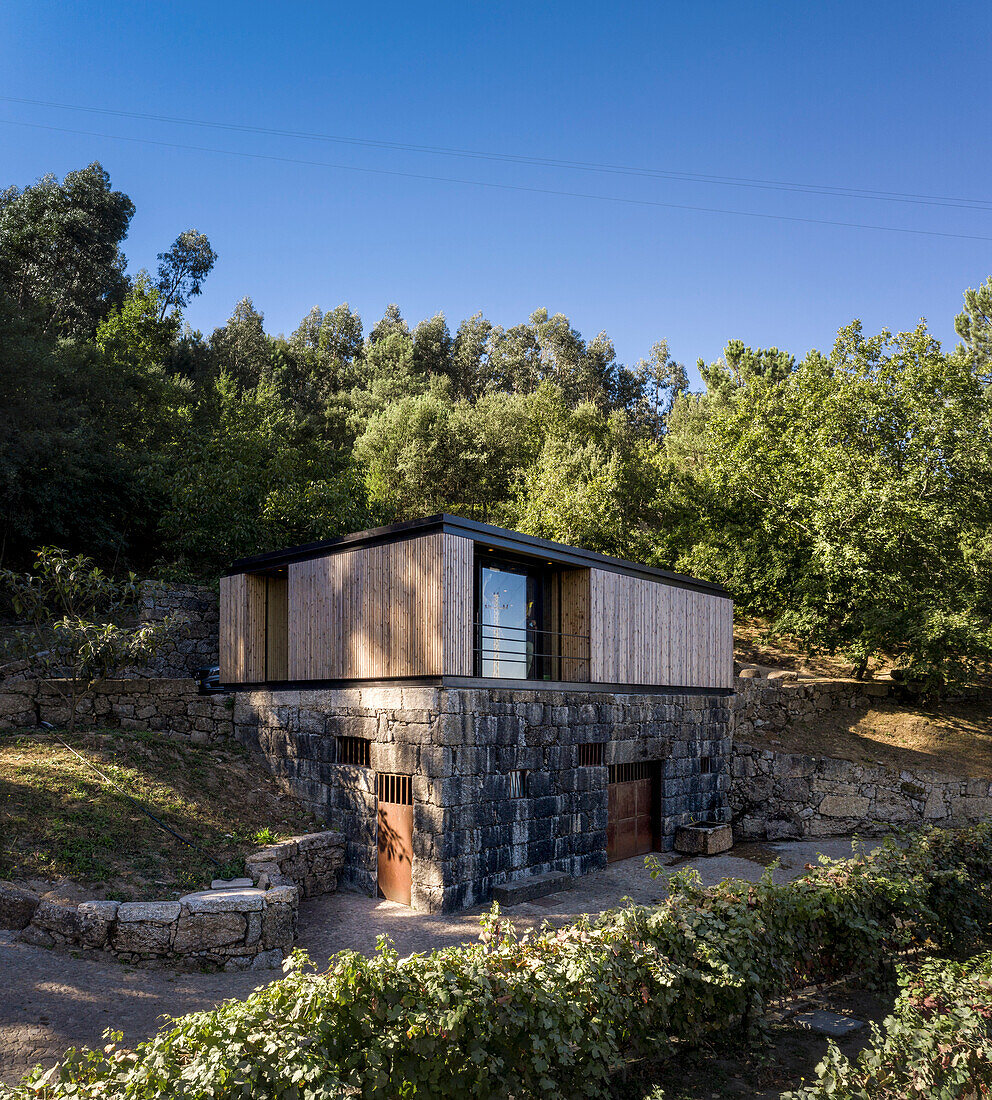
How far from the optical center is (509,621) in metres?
13.3

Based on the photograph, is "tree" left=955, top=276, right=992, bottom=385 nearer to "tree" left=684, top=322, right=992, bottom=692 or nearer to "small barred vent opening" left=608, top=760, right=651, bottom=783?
"tree" left=684, top=322, right=992, bottom=692

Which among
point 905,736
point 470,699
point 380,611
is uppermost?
point 380,611

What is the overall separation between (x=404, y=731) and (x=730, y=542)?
14.4 meters

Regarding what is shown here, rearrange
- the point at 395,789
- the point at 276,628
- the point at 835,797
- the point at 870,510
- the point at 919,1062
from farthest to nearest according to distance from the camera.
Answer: the point at 870,510
the point at 835,797
the point at 276,628
the point at 395,789
the point at 919,1062

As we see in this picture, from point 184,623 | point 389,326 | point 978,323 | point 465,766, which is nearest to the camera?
point 465,766

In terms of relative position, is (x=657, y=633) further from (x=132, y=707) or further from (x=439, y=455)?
(x=439, y=455)

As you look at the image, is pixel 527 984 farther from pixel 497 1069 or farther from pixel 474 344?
pixel 474 344

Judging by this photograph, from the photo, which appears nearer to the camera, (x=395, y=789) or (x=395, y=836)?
(x=395, y=836)

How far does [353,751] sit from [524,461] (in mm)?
21497

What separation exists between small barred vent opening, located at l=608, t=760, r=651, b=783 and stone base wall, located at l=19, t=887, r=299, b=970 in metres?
6.76

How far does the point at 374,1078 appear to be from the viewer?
4469 millimetres

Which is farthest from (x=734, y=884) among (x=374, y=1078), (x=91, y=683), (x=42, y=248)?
(x=42, y=248)

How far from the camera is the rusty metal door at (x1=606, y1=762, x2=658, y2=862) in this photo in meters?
13.8

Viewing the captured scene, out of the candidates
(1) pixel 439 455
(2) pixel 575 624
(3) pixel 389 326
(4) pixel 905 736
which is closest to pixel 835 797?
(4) pixel 905 736
